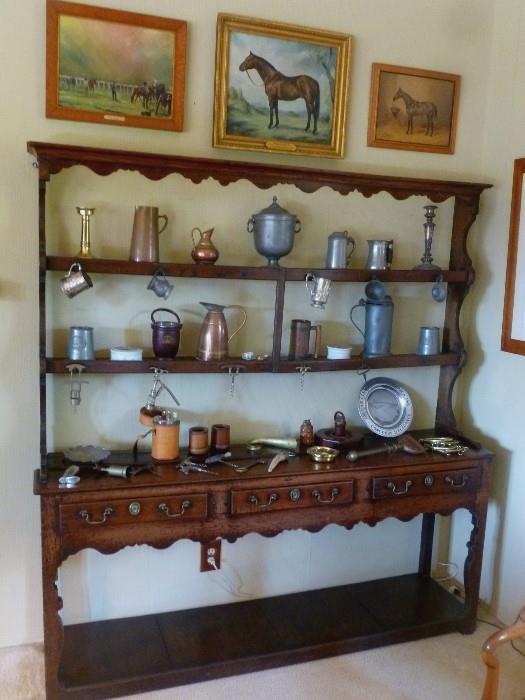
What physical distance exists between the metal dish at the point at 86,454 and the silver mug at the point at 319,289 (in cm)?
89

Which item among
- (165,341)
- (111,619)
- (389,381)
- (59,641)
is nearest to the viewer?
(59,641)

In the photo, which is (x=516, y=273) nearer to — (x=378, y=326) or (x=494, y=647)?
(x=378, y=326)

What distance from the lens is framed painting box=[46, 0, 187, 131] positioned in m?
2.03

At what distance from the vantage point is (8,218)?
2070 mm

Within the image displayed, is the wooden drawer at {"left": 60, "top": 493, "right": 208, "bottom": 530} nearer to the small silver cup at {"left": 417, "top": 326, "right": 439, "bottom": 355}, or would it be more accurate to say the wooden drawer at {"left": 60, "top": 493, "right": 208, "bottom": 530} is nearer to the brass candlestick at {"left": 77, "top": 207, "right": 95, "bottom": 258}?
the brass candlestick at {"left": 77, "top": 207, "right": 95, "bottom": 258}

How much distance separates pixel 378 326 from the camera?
2422mm

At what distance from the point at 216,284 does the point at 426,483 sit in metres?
1.06

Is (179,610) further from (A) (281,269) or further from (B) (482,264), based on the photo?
(B) (482,264)

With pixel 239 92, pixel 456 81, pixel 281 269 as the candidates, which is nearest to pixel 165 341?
pixel 281 269

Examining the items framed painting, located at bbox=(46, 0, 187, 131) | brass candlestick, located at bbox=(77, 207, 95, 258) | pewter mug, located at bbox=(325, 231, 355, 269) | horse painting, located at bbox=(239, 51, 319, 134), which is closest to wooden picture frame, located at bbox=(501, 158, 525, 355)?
pewter mug, located at bbox=(325, 231, 355, 269)

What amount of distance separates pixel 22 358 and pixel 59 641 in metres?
0.90

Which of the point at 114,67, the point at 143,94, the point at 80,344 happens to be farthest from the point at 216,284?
the point at 114,67

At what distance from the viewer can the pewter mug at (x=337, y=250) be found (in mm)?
2316

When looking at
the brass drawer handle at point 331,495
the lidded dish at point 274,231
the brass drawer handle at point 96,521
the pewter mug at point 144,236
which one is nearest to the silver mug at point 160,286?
the pewter mug at point 144,236
